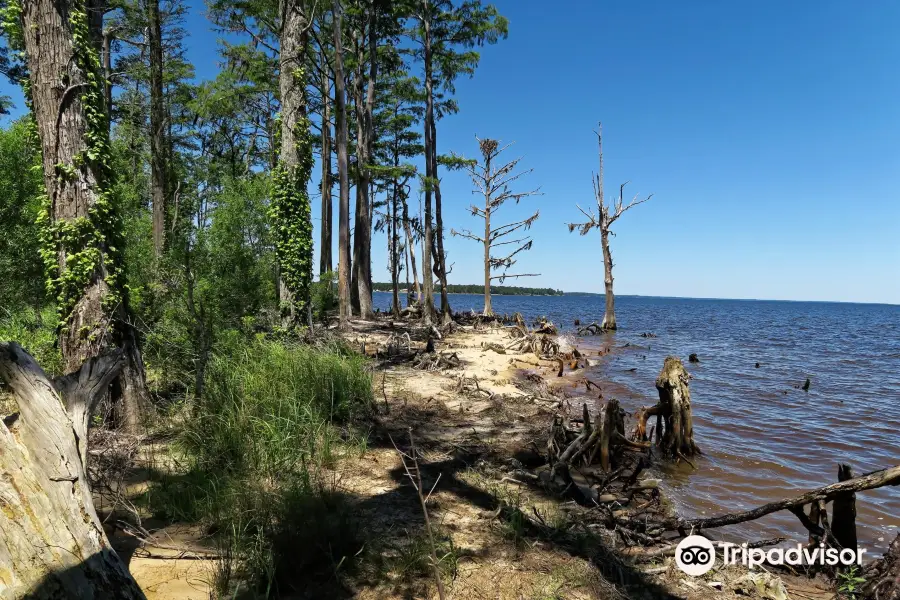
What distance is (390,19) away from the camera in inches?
635

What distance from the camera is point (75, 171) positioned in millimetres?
4707

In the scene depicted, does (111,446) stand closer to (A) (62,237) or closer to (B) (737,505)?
(A) (62,237)

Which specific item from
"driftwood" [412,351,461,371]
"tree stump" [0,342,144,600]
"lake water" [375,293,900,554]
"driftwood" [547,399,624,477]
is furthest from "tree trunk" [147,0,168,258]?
"lake water" [375,293,900,554]

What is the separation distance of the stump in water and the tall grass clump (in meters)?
4.15

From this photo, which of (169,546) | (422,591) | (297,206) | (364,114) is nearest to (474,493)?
(422,591)

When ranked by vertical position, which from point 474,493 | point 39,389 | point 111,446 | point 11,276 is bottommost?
point 474,493

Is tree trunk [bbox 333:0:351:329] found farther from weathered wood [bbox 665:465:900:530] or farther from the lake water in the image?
weathered wood [bbox 665:465:900:530]

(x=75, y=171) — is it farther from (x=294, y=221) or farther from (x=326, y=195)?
(x=326, y=195)

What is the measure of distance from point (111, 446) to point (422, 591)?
3186 mm

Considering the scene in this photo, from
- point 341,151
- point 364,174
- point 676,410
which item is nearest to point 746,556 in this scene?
point 676,410

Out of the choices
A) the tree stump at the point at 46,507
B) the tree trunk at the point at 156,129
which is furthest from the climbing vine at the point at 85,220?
the tree trunk at the point at 156,129

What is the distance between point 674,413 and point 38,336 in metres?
8.58

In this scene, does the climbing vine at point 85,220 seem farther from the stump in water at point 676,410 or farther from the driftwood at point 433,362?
the stump in water at point 676,410

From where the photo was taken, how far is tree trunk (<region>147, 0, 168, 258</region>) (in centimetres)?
1105
